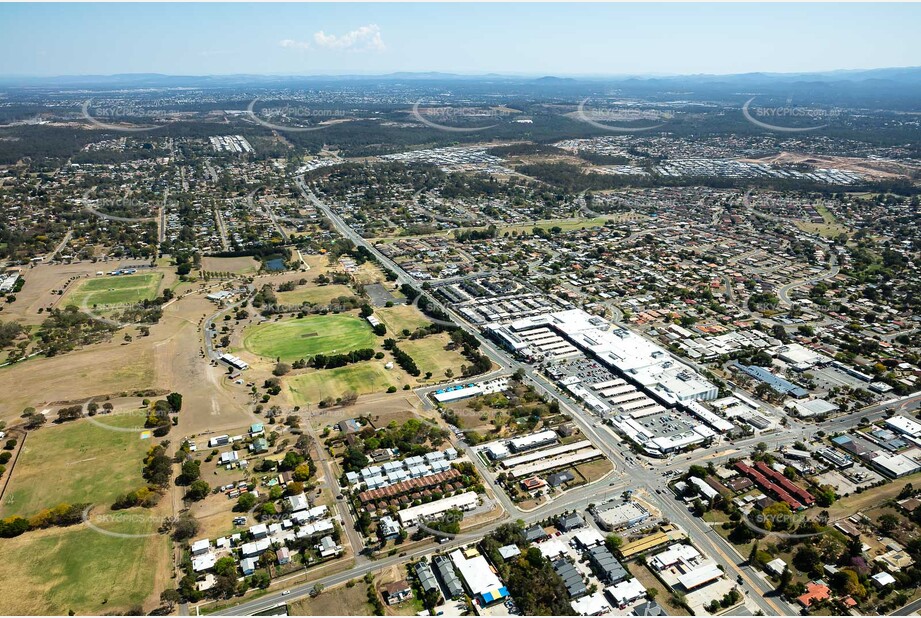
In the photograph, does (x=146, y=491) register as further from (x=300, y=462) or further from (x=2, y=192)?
(x=2, y=192)

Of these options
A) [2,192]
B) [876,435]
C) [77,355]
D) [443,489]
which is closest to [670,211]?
[876,435]

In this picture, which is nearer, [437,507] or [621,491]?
[437,507]

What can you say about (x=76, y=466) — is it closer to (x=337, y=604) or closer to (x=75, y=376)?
(x=75, y=376)
